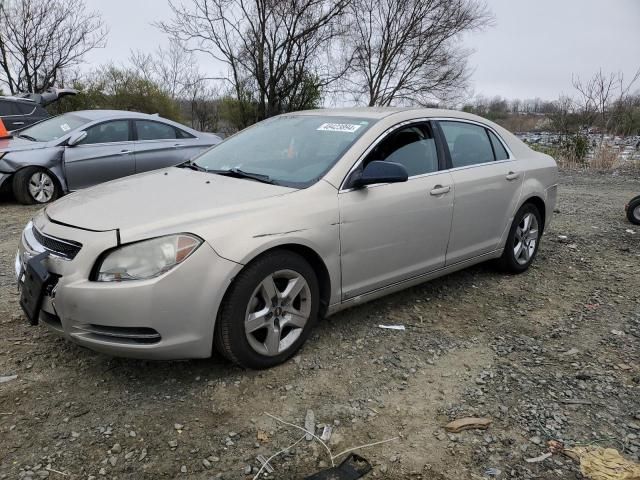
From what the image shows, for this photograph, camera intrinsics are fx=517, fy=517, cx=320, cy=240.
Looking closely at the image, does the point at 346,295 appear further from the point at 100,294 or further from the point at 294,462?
the point at 100,294

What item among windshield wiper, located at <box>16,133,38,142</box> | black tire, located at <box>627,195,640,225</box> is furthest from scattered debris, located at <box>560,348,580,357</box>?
windshield wiper, located at <box>16,133,38,142</box>

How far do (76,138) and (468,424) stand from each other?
22.5ft

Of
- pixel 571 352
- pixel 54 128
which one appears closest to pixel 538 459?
pixel 571 352

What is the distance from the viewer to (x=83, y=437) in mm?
2406

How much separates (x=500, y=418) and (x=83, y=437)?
203 cm

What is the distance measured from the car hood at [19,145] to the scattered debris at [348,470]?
6902 mm

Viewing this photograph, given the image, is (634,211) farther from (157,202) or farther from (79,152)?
(79,152)

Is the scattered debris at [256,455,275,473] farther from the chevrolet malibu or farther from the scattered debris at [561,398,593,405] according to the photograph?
the scattered debris at [561,398,593,405]

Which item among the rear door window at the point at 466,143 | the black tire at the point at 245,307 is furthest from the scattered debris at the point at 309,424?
the rear door window at the point at 466,143

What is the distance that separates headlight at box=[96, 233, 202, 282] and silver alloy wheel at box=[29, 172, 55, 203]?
5.74 metres

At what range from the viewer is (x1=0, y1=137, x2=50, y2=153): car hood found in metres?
7.34

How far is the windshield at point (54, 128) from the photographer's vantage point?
25.2ft

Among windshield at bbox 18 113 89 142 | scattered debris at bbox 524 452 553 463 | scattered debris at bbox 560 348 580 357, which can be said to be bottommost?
scattered debris at bbox 524 452 553 463

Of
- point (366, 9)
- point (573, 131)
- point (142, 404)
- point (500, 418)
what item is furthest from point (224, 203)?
point (366, 9)
